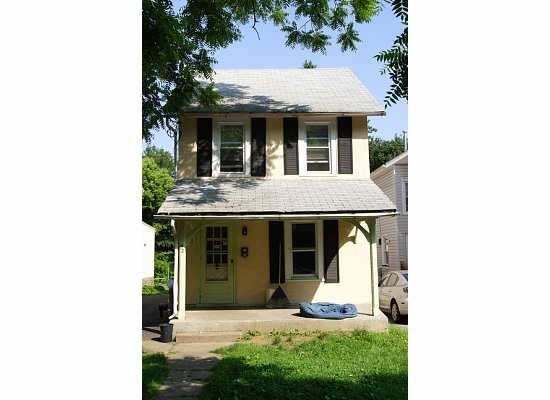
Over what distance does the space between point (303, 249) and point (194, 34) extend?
6.54 m

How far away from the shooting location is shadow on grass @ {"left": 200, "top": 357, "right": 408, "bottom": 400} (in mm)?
4988

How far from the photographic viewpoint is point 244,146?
11.7 m

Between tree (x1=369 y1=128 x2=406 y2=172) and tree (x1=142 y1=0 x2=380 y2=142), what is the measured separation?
97.1ft

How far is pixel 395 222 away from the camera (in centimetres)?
2111

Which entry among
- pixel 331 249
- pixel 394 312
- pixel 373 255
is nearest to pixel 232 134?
pixel 331 249

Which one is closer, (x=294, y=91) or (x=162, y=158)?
(x=294, y=91)

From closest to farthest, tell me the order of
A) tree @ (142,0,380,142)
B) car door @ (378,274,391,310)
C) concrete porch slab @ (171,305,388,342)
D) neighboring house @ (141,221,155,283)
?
tree @ (142,0,380,142), concrete porch slab @ (171,305,388,342), car door @ (378,274,391,310), neighboring house @ (141,221,155,283)

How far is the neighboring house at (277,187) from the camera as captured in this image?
1120 centimetres

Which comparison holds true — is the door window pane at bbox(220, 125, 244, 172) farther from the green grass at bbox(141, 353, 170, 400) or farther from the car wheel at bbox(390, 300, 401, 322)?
the green grass at bbox(141, 353, 170, 400)

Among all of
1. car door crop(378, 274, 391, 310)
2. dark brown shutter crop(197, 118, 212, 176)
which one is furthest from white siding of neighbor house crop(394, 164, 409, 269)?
dark brown shutter crop(197, 118, 212, 176)

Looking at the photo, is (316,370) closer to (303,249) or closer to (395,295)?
(395,295)
